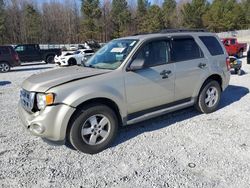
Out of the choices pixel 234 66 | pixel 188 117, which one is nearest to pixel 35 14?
pixel 234 66

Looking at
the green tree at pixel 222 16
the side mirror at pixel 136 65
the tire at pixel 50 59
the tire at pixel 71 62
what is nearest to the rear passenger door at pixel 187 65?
the side mirror at pixel 136 65

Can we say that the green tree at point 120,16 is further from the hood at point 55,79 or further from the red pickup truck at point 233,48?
the hood at point 55,79

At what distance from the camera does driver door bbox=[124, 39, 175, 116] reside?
15.0 ft

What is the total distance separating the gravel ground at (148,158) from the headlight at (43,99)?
0.87 meters

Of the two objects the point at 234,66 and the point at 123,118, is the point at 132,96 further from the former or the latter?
the point at 234,66

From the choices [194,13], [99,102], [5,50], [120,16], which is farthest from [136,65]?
[194,13]

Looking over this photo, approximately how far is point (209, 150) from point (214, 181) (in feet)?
2.89

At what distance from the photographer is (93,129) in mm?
4234

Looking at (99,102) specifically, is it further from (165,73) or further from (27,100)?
(165,73)

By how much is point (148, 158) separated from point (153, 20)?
62.9 m

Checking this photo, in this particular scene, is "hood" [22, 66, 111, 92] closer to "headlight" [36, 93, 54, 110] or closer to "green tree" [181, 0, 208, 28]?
"headlight" [36, 93, 54, 110]

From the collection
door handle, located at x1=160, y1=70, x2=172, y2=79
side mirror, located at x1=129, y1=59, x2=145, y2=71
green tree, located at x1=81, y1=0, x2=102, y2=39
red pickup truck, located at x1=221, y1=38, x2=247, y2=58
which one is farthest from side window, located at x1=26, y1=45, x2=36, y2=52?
green tree, located at x1=81, y1=0, x2=102, y2=39

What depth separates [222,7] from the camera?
6731 cm

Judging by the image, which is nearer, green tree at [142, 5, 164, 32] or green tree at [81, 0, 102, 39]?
green tree at [81, 0, 102, 39]
